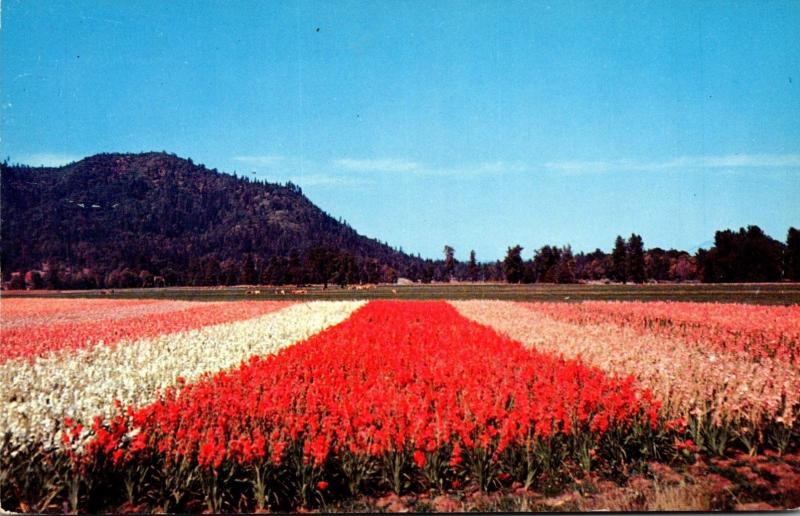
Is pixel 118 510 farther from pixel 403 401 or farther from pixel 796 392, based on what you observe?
pixel 796 392

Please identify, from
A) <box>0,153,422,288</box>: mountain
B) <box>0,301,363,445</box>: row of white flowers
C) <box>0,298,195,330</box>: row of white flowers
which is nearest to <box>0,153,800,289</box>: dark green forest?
<box>0,153,422,288</box>: mountain

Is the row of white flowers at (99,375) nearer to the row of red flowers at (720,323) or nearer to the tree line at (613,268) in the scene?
the tree line at (613,268)

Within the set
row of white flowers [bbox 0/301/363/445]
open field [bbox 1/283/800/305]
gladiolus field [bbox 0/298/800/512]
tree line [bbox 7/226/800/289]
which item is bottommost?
gladiolus field [bbox 0/298/800/512]

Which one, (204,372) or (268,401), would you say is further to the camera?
(204,372)

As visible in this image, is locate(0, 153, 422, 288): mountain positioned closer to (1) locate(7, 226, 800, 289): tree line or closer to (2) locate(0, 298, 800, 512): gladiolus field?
(1) locate(7, 226, 800, 289): tree line

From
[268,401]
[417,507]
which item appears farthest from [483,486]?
[268,401]

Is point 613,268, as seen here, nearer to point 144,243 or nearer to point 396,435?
point 396,435
